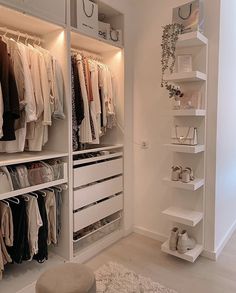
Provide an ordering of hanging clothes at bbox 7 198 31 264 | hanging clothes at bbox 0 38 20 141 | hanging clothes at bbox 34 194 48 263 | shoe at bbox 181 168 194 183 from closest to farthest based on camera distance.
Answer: hanging clothes at bbox 0 38 20 141, hanging clothes at bbox 7 198 31 264, hanging clothes at bbox 34 194 48 263, shoe at bbox 181 168 194 183

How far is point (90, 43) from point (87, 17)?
0.24 meters

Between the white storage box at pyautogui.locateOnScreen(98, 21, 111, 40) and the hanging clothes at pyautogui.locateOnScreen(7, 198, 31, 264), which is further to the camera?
the white storage box at pyautogui.locateOnScreen(98, 21, 111, 40)

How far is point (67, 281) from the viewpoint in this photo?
1211 mm

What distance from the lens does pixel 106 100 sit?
2.45m

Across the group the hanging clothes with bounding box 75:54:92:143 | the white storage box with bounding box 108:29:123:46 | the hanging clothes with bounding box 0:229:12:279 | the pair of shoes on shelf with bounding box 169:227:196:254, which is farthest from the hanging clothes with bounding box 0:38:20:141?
the pair of shoes on shelf with bounding box 169:227:196:254

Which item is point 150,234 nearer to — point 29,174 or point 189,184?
point 189,184

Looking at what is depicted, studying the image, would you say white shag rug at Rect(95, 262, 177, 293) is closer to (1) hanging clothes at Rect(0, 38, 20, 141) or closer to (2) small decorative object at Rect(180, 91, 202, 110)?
(1) hanging clothes at Rect(0, 38, 20, 141)

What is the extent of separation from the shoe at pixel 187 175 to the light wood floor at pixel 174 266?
0.73 metres

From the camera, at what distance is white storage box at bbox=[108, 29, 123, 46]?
8.16ft

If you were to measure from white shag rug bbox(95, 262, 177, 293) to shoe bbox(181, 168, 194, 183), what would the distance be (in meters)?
0.84

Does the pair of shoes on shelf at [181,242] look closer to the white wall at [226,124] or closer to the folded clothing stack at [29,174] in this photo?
the white wall at [226,124]

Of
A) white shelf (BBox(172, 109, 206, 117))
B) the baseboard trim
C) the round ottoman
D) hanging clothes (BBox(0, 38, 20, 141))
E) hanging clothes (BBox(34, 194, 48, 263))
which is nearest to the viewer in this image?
the round ottoman

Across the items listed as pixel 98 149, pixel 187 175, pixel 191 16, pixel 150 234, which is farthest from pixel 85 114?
pixel 150 234

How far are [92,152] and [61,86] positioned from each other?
678 millimetres
